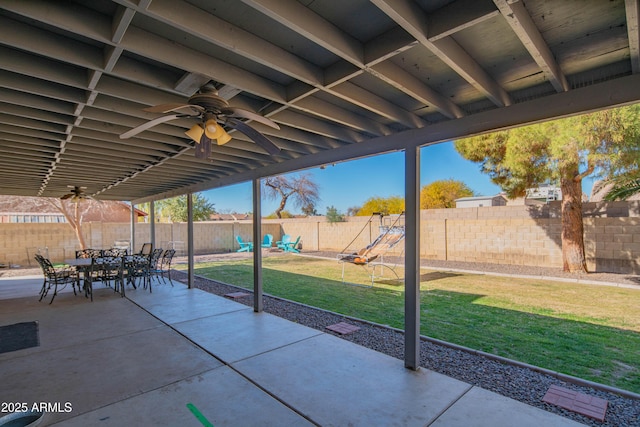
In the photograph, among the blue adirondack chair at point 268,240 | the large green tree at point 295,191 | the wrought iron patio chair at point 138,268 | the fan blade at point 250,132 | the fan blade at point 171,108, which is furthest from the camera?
the large green tree at point 295,191

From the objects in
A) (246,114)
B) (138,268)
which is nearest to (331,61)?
(246,114)

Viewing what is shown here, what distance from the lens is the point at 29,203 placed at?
18.9 m

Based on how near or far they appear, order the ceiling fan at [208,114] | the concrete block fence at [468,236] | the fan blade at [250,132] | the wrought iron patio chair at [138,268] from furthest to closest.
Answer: the concrete block fence at [468,236] < the wrought iron patio chair at [138,268] < the fan blade at [250,132] < the ceiling fan at [208,114]

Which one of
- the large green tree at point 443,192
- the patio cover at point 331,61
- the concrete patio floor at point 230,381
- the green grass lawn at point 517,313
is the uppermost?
the large green tree at point 443,192

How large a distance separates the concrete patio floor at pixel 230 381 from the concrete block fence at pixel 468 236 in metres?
6.97

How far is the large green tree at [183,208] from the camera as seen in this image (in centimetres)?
1919

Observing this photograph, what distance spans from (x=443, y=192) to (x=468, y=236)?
32.9ft

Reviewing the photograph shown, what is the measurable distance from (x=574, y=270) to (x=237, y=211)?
28132mm

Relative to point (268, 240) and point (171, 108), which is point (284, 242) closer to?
point (268, 240)

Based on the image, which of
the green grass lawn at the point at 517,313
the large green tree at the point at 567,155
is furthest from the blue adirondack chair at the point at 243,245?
the large green tree at the point at 567,155

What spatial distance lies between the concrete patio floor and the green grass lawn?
1.11 meters

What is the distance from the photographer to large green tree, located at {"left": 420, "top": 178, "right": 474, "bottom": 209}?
1872 centimetres

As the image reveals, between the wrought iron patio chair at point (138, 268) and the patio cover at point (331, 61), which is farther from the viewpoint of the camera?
the wrought iron patio chair at point (138, 268)

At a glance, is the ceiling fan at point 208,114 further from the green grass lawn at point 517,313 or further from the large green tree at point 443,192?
the large green tree at point 443,192
